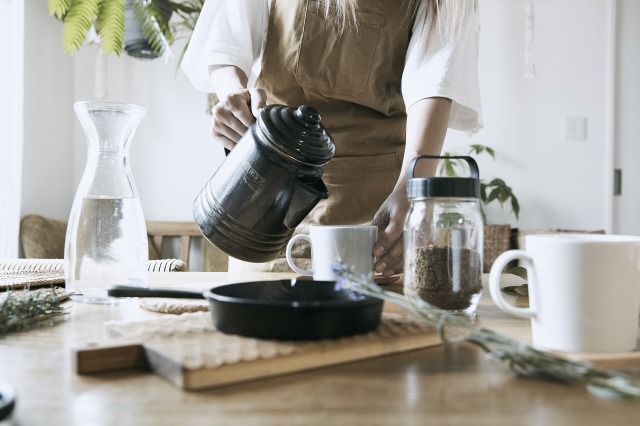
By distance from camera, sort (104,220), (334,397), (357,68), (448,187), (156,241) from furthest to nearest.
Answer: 1. (156,241)
2. (357,68)
3. (104,220)
4. (448,187)
5. (334,397)

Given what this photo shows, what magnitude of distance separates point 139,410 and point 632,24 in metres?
3.29

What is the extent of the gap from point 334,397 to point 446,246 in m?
0.33

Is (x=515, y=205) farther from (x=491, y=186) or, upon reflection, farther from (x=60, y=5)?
(x=60, y=5)

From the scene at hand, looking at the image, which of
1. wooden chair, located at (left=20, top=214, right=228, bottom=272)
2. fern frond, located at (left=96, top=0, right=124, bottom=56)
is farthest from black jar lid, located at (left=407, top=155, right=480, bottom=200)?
fern frond, located at (left=96, top=0, right=124, bottom=56)

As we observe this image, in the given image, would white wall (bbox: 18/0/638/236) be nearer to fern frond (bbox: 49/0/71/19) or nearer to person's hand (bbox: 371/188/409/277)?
fern frond (bbox: 49/0/71/19)

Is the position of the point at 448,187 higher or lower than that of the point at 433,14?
lower

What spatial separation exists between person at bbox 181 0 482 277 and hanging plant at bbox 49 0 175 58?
4.65 feet

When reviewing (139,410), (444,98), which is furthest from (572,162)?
(139,410)

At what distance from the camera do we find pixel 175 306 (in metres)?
0.65

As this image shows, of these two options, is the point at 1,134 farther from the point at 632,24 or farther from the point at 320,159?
the point at 632,24

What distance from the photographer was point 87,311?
2.29 feet

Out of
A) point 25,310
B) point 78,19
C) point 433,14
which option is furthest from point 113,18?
point 25,310

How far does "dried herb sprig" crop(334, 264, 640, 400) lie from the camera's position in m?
0.33

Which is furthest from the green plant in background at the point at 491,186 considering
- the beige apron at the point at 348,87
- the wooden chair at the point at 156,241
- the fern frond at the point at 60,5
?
the fern frond at the point at 60,5
